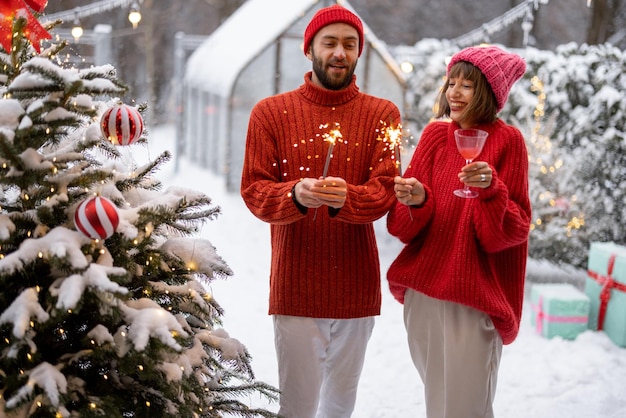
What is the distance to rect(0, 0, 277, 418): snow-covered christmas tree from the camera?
2027mm

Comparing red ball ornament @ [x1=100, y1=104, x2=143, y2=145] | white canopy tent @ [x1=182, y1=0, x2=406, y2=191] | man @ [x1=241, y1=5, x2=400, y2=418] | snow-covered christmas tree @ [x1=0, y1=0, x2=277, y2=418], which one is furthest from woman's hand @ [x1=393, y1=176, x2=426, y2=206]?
white canopy tent @ [x1=182, y1=0, x2=406, y2=191]

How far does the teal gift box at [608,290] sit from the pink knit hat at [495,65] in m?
3.03

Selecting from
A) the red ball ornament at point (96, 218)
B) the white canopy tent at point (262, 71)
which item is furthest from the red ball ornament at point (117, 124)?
the white canopy tent at point (262, 71)

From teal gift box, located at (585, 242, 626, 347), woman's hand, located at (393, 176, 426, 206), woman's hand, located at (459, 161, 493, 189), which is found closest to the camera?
woman's hand, located at (459, 161, 493, 189)

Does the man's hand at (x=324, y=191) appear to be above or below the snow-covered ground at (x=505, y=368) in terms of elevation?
above

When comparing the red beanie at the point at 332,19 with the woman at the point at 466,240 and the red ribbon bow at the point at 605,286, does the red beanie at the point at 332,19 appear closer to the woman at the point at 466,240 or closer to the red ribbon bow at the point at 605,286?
the woman at the point at 466,240

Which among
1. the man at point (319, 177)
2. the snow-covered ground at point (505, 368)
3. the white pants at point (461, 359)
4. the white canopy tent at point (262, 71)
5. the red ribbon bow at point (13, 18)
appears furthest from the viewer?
the white canopy tent at point (262, 71)

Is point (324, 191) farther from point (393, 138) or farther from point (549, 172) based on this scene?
point (549, 172)

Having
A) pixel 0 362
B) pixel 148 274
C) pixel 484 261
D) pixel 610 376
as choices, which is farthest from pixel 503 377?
pixel 0 362

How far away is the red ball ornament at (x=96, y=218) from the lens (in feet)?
6.70

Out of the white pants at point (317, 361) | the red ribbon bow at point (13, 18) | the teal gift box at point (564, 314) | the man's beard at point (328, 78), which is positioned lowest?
the teal gift box at point (564, 314)

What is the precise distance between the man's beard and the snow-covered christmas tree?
0.80 meters

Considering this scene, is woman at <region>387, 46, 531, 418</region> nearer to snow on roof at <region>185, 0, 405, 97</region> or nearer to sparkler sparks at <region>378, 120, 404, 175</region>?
sparkler sparks at <region>378, 120, 404, 175</region>

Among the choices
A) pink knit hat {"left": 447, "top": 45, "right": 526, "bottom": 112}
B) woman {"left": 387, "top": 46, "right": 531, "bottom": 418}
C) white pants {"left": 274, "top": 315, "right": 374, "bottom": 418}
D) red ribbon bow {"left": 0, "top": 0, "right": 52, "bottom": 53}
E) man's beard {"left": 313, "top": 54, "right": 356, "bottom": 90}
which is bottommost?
white pants {"left": 274, "top": 315, "right": 374, "bottom": 418}
